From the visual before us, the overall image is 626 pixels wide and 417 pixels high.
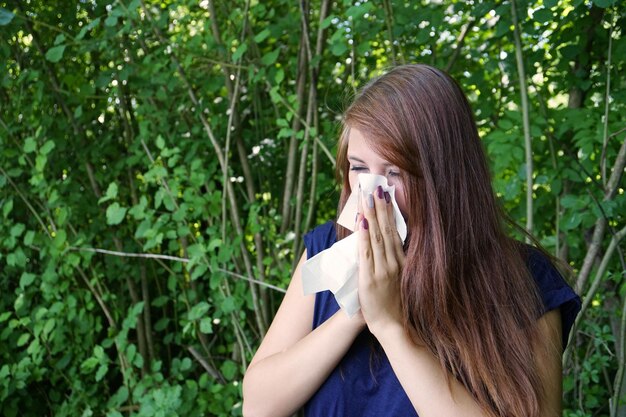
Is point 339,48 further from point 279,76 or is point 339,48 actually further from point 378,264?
point 378,264

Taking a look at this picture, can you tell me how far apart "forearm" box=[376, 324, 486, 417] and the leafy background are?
108 cm

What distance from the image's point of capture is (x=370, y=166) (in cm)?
130

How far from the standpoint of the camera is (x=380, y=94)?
1341mm

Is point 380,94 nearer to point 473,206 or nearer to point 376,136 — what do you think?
point 376,136

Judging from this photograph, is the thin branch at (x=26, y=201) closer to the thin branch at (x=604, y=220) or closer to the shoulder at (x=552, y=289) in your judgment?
the thin branch at (x=604, y=220)

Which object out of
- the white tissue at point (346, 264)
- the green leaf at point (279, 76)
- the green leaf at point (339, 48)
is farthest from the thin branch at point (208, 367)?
the white tissue at point (346, 264)

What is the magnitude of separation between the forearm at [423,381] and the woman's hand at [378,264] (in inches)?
1.1

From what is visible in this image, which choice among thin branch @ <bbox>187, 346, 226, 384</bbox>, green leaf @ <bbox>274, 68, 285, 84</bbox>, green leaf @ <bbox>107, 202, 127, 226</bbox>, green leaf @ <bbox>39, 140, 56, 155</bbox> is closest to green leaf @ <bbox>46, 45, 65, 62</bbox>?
green leaf @ <bbox>39, 140, 56, 155</bbox>

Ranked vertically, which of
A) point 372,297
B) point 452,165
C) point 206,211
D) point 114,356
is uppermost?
point 452,165

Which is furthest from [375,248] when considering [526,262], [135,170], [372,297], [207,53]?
[135,170]

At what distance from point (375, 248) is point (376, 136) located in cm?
21

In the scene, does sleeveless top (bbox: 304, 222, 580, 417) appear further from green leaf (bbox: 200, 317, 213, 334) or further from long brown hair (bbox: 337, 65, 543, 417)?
green leaf (bbox: 200, 317, 213, 334)

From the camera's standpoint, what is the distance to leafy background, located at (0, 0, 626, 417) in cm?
239

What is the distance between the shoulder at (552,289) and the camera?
1.32m
